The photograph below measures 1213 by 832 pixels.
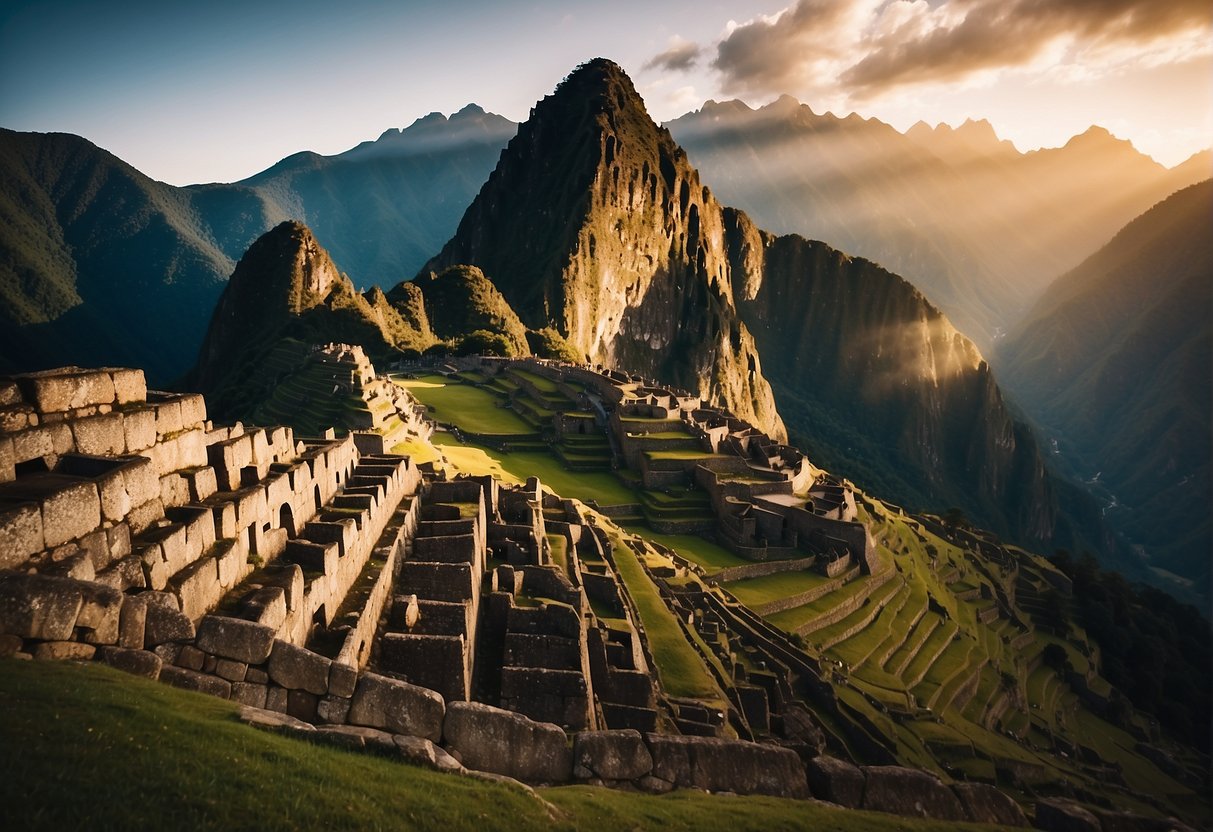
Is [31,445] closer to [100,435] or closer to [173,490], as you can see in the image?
[100,435]

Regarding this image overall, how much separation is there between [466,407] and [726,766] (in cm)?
5403

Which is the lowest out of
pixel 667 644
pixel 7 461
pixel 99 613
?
pixel 667 644

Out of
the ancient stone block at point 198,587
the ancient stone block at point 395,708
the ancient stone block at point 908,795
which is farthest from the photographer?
the ancient stone block at point 908,795

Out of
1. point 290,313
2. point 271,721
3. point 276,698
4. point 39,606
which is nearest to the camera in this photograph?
point 39,606

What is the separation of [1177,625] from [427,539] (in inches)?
3485

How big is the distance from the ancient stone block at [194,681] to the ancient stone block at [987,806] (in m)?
12.1

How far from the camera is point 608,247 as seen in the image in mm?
175000

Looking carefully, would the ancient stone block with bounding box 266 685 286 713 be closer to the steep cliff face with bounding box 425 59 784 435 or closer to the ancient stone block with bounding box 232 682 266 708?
the ancient stone block with bounding box 232 682 266 708

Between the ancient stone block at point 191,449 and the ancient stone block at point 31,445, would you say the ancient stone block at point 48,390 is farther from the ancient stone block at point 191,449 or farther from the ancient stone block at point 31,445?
the ancient stone block at point 191,449

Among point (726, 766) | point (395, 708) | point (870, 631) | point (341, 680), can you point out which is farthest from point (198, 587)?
point (870, 631)

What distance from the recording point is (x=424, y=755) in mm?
8258

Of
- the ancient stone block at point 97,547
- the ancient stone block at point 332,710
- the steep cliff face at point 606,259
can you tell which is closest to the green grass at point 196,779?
the ancient stone block at point 332,710

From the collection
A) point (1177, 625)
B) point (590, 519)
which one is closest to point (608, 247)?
point (1177, 625)

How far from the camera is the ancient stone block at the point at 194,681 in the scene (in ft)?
26.9
